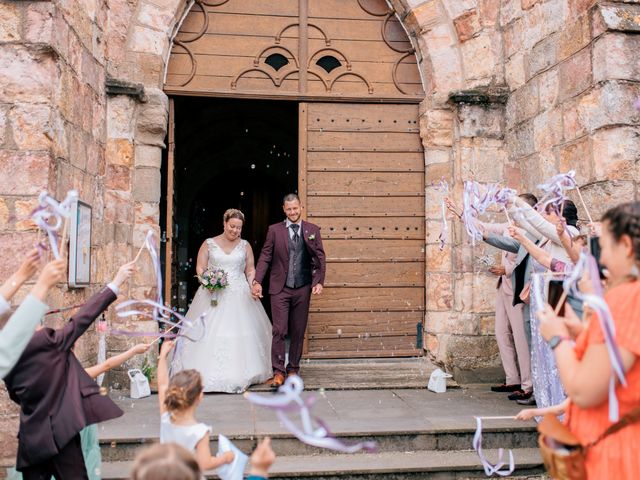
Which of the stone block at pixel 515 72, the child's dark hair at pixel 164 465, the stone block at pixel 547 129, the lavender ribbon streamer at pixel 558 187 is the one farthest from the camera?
the stone block at pixel 515 72

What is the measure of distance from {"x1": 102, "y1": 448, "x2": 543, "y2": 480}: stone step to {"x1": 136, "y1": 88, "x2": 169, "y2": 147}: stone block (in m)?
3.33

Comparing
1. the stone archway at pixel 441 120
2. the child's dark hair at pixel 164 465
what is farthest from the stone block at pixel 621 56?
the child's dark hair at pixel 164 465

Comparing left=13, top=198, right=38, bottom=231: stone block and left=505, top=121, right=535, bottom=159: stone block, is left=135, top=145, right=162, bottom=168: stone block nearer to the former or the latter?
left=13, top=198, right=38, bottom=231: stone block

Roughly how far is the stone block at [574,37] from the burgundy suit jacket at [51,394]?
14.8 feet

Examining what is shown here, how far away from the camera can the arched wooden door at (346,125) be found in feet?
22.3

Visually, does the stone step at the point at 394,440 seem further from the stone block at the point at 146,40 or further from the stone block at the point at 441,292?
the stone block at the point at 146,40

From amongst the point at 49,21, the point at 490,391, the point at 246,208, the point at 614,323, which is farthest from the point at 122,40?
the point at 246,208

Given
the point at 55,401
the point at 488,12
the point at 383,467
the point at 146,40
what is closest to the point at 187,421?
the point at 55,401

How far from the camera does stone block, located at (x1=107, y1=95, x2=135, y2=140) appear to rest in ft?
20.2

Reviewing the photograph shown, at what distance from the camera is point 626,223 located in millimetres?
1876

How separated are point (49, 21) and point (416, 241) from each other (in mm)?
4154

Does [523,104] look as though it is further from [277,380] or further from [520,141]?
[277,380]

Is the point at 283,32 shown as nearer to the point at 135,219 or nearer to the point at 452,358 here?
the point at 135,219

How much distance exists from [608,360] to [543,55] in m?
4.93
